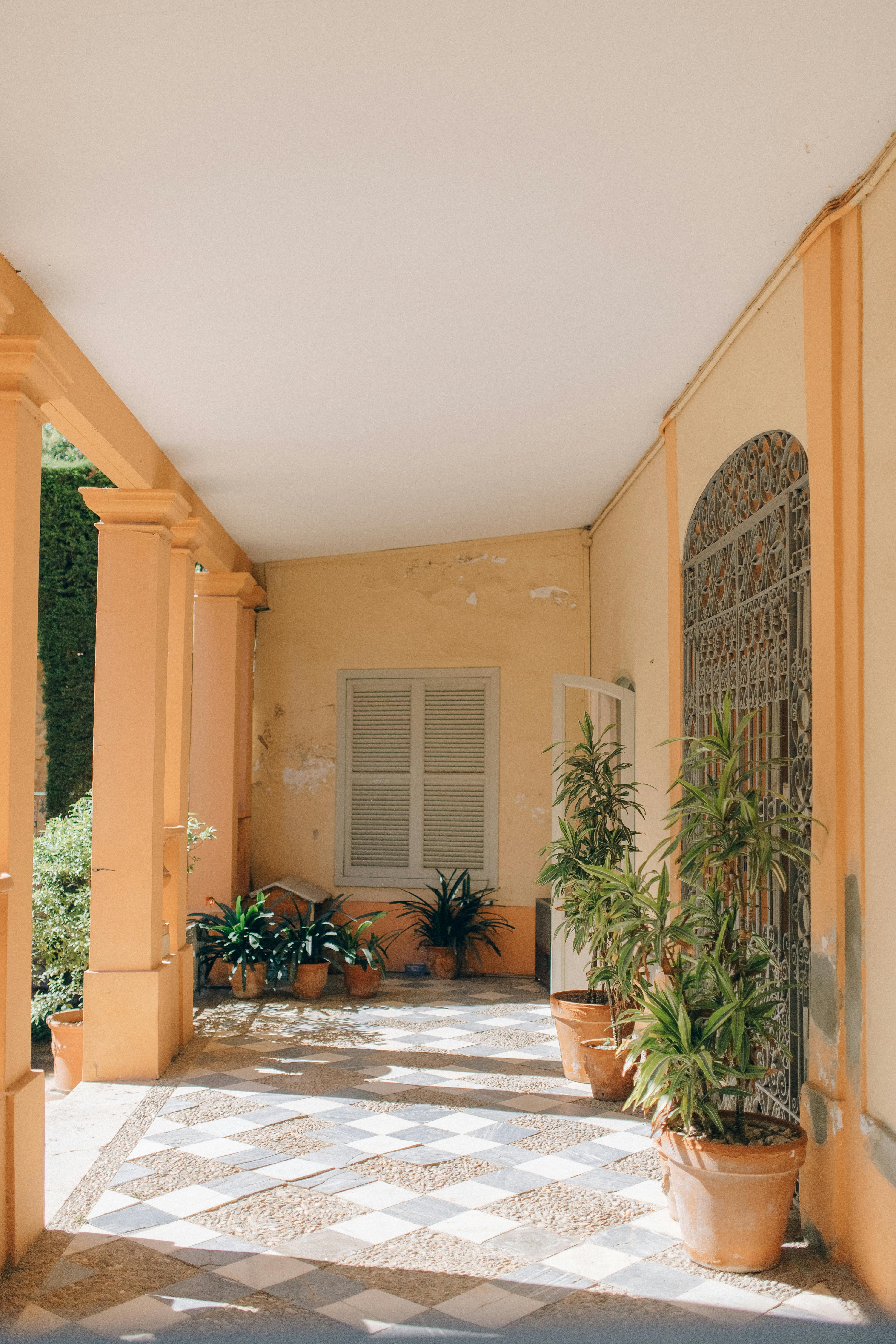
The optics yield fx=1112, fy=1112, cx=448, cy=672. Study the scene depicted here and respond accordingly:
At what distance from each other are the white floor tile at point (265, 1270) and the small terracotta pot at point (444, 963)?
15.4 ft

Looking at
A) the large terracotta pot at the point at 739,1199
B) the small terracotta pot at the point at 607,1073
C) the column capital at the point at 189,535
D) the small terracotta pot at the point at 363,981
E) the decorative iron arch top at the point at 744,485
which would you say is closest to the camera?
the large terracotta pot at the point at 739,1199

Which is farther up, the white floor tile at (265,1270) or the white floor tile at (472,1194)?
the white floor tile at (265,1270)

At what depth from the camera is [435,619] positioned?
333 inches

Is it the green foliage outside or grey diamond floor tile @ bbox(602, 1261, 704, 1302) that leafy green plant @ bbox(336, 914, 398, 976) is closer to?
the green foliage outside

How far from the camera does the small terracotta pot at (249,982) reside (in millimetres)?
6922

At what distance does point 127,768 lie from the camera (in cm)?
520

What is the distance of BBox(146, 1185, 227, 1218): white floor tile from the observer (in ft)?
→ 11.7

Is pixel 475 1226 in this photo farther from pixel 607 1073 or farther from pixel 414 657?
pixel 414 657

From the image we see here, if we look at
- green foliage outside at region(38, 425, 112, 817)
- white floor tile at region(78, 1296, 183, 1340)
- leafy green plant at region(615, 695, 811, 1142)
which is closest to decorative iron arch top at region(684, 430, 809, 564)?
leafy green plant at region(615, 695, 811, 1142)

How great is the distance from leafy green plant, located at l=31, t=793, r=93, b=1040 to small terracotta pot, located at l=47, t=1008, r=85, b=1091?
0.76ft

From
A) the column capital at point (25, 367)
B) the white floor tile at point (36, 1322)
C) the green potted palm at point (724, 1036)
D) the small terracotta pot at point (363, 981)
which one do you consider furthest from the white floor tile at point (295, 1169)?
the small terracotta pot at point (363, 981)

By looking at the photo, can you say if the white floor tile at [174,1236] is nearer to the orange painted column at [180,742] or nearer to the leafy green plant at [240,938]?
the orange painted column at [180,742]

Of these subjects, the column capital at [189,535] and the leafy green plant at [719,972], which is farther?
the column capital at [189,535]

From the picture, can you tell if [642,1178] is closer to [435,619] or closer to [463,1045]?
[463,1045]
